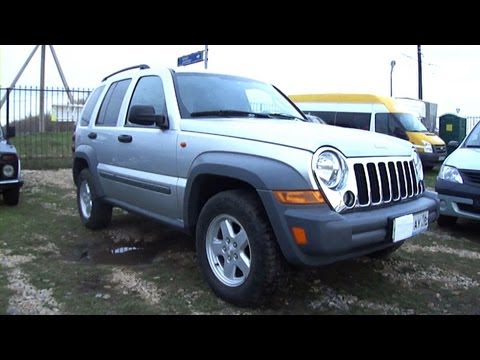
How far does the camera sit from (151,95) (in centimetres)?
431

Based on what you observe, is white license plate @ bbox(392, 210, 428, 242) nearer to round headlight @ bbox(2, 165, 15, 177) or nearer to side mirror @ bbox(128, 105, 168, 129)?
side mirror @ bbox(128, 105, 168, 129)

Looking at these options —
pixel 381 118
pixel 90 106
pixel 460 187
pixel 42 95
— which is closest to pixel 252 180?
pixel 90 106

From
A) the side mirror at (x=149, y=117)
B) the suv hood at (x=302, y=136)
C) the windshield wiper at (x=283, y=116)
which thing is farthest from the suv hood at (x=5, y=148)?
the windshield wiper at (x=283, y=116)

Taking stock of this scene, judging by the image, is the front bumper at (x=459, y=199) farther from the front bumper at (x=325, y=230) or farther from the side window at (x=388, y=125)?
the side window at (x=388, y=125)

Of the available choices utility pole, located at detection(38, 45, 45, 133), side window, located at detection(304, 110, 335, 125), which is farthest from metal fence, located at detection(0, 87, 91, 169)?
side window, located at detection(304, 110, 335, 125)

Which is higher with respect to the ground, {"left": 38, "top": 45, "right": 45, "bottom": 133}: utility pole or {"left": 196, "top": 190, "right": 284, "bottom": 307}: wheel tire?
{"left": 38, "top": 45, "right": 45, "bottom": 133}: utility pole

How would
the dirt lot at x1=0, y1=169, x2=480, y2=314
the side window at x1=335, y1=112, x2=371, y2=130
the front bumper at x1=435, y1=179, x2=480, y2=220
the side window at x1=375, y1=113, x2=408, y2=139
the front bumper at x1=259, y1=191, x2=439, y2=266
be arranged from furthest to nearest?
the side window at x1=335, y1=112, x2=371, y2=130
the side window at x1=375, y1=113, x2=408, y2=139
the front bumper at x1=435, y1=179, x2=480, y2=220
the dirt lot at x1=0, y1=169, x2=480, y2=314
the front bumper at x1=259, y1=191, x2=439, y2=266

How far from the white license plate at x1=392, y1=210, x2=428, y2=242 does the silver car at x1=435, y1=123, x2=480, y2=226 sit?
2190mm

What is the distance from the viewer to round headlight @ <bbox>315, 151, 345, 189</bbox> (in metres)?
2.90

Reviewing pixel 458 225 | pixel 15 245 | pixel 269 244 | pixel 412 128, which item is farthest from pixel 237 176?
pixel 412 128

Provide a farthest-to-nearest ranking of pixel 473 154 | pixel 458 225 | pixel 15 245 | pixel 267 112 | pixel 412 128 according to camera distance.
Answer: pixel 412 128 → pixel 458 225 → pixel 473 154 → pixel 15 245 → pixel 267 112

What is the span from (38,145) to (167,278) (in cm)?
1060

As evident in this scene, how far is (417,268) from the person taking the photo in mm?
4273
